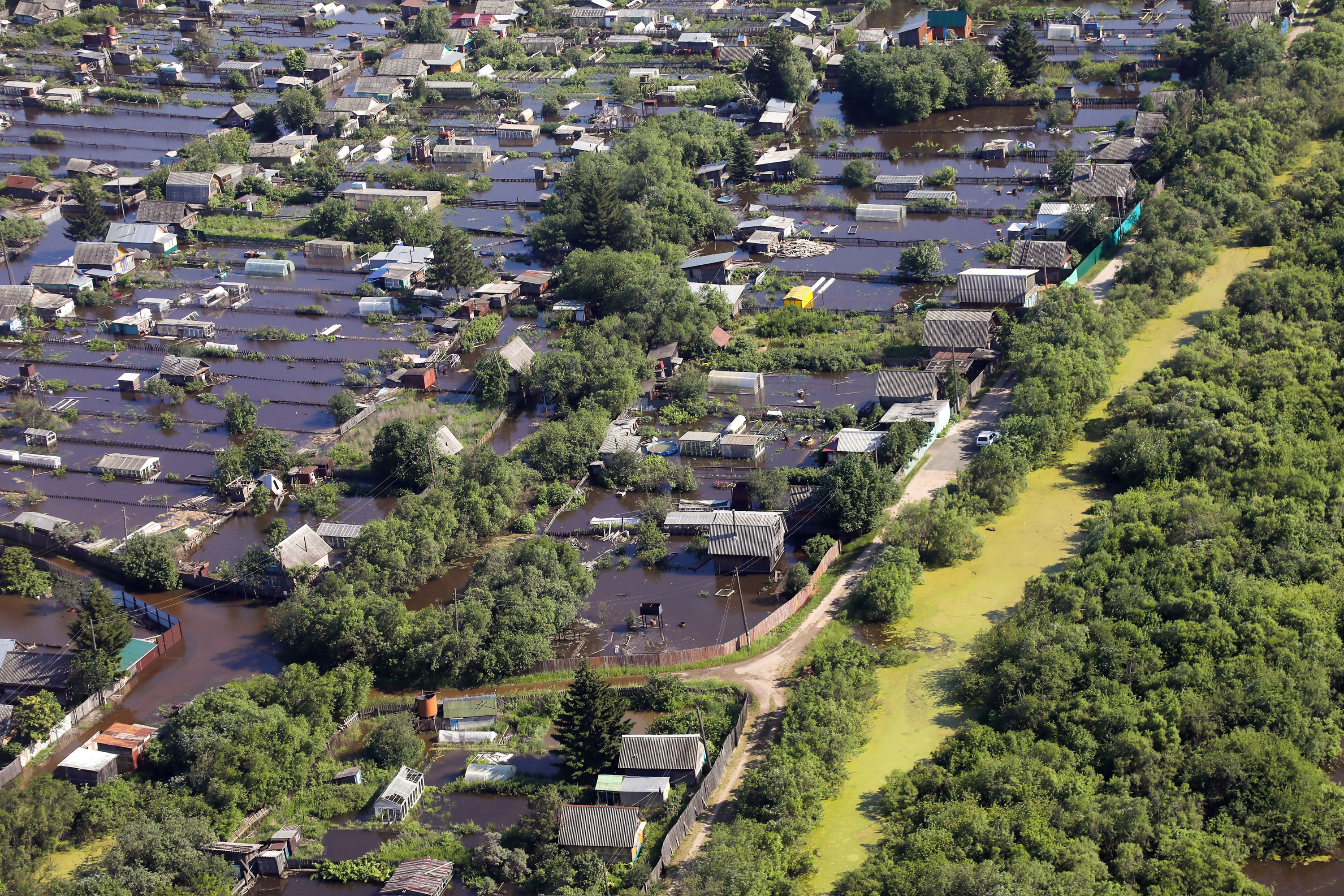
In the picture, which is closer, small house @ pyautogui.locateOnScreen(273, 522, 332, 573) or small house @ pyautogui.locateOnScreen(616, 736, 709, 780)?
small house @ pyautogui.locateOnScreen(616, 736, 709, 780)

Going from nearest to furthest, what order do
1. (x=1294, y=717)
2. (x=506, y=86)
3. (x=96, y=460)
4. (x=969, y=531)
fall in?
(x=1294, y=717) < (x=969, y=531) < (x=96, y=460) < (x=506, y=86)

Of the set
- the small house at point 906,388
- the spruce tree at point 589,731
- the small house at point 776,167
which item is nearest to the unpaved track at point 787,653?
the small house at point 906,388

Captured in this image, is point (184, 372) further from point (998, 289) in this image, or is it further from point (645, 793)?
point (998, 289)

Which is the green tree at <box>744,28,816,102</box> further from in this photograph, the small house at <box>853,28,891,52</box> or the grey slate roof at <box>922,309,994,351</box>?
the grey slate roof at <box>922,309,994,351</box>

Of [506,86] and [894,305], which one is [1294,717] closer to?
[894,305]

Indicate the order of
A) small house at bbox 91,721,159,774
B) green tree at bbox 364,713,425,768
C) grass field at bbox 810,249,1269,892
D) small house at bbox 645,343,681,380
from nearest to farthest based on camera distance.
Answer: grass field at bbox 810,249,1269,892, green tree at bbox 364,713,425,768, small house at bbox 91,721,159,774, small house at bbox 645,343,681,380

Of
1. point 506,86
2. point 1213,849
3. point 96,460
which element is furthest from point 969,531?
point 506,86

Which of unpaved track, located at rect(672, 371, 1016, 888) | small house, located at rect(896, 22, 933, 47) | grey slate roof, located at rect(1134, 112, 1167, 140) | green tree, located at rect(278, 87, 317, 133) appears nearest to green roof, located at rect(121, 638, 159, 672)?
unpaved track, located at rect(672, 371, 1016, 888)
